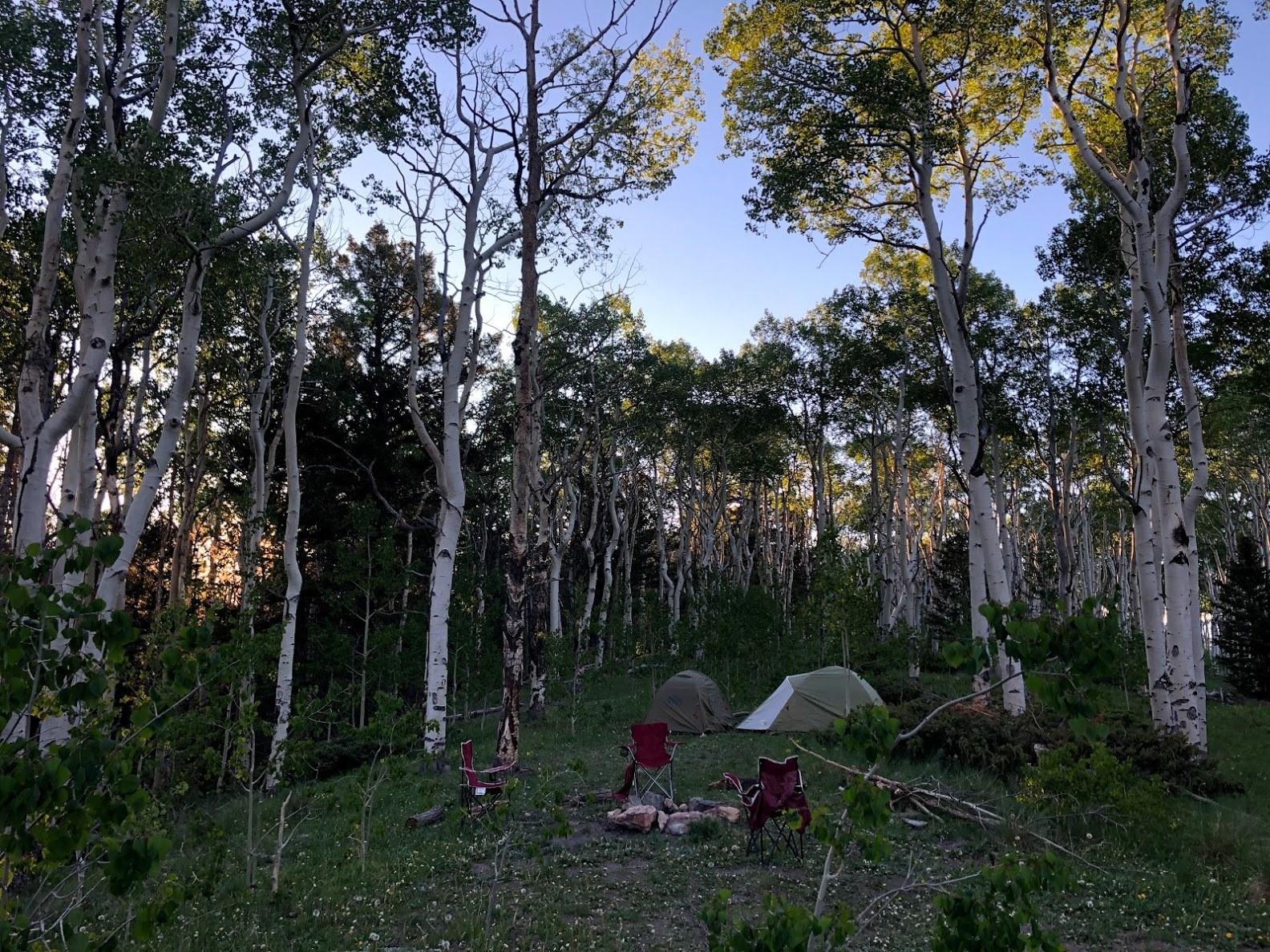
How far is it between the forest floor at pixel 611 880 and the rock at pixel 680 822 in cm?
12

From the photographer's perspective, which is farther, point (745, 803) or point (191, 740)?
point (191, 740)

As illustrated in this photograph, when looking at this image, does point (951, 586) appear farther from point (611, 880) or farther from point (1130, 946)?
point (611, 880)

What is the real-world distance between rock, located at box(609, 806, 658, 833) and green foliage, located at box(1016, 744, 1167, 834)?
12.1 feet

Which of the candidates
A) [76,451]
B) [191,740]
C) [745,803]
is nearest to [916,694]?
[745,803]

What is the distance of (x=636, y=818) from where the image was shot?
7.95m

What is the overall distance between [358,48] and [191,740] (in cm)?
1062

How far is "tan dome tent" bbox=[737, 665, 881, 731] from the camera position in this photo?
14.1m

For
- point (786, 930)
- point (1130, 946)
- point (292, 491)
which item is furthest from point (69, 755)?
point (292, 491)

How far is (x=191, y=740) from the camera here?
10055 millimetres

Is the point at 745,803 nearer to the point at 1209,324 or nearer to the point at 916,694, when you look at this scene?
the point at 916,694

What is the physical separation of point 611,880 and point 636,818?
168 cm

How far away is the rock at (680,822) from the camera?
25.8ft

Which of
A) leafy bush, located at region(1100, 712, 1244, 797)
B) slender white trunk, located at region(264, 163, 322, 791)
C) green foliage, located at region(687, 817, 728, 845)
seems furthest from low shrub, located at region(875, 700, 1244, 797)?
slender white trunk, located at region(264, 163, 322, 791)

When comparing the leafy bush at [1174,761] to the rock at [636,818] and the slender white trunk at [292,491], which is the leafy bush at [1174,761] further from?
the slender white trunk at [292,491]
